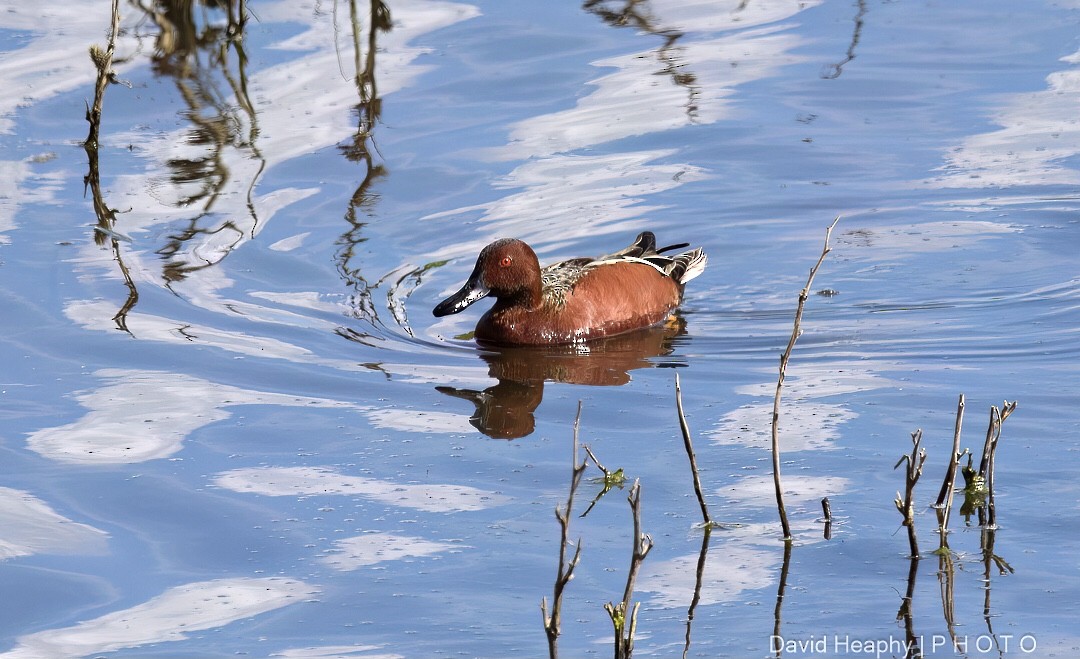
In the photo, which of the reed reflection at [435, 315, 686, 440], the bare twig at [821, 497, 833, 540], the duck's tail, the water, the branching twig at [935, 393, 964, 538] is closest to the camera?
the branching twig at [935, 393, 964, 538]

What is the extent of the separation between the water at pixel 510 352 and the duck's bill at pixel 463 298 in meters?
0.23

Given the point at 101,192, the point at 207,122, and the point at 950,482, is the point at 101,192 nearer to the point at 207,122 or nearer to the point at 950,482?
the point at 207,122

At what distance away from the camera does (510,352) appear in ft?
30.5

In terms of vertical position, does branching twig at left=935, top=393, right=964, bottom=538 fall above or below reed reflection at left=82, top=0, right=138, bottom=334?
below

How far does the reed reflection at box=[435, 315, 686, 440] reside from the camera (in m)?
7.90

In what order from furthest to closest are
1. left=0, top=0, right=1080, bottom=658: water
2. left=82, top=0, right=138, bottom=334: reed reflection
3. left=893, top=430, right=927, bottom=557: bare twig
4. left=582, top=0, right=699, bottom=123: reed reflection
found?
left=582, top=0, right=699, bottom=123: reed reflection → left=82, top=0, right=138, bottom=334: reed reflection → left=0, top=0, right=1080, bottom=658: water → left=893, top=430, right=927, bottom=557: bare twig

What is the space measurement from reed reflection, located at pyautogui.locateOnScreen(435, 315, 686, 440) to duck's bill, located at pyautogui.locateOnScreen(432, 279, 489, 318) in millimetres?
302

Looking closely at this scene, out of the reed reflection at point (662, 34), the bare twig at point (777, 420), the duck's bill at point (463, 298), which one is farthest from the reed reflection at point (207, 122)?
the bare twig at point (777, 420)

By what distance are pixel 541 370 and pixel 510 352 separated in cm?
42

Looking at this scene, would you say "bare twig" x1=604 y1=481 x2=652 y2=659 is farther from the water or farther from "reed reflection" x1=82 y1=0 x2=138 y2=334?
"reed reflection" x1=82 y1=0 x2=138 y2=334

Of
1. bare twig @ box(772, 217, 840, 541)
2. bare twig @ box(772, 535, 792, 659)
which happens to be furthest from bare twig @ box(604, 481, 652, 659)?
bare twig @ box(772, 217, 840, 541)

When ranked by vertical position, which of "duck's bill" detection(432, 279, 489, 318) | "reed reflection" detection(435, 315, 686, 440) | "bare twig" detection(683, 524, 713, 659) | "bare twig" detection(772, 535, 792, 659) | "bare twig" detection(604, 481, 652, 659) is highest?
"bare twig" detection(604, 481, 652, 659)

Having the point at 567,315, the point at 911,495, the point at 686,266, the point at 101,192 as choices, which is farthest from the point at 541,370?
the point at 101,192

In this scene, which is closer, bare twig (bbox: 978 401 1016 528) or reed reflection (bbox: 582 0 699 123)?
bare twig (bbox: 978 401 1016 528)
